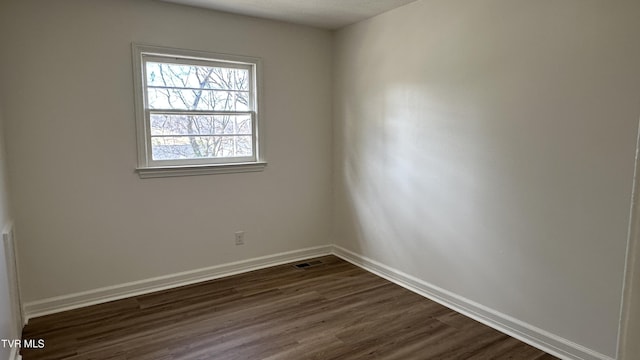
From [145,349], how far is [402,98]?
104 inches

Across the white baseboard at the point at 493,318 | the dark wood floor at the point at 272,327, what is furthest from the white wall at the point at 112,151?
the white baseboard at the point at 493,318

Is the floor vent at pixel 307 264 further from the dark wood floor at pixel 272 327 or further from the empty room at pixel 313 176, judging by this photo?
the dark wood floor at pixel 272 327

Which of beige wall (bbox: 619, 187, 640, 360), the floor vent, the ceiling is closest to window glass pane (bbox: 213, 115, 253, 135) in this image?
the ceiling

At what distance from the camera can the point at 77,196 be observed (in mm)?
3037

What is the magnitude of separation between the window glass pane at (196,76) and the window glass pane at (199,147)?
0.45m

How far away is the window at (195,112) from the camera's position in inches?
129

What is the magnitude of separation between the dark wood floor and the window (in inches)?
42.9

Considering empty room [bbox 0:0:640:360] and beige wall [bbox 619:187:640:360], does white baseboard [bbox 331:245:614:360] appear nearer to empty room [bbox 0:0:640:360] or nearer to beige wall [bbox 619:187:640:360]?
empty room [bbox 0:0:640:360]

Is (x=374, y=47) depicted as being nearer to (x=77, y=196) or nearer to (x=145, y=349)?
(x=77, y=196)

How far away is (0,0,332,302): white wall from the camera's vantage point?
2.83 meters

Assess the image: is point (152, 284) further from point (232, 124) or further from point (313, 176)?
point (313, 176)

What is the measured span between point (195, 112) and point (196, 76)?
32 cm

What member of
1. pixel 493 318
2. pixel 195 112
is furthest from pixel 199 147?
pixel 493 318

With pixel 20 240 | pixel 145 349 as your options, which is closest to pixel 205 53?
pixel 20 240
